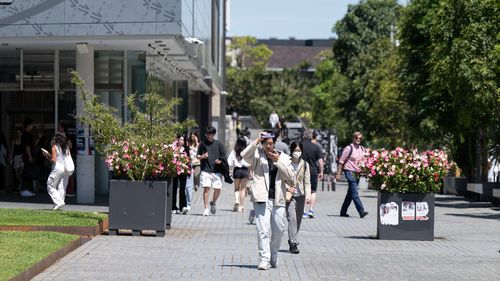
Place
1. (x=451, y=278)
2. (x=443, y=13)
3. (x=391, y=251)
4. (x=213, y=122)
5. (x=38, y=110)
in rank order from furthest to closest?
1. (x=213, y=122)
2. (x=443, y=13)
3. (x=38, y=110)
4. (x=391, y=251)
5. (x=451, y=278)

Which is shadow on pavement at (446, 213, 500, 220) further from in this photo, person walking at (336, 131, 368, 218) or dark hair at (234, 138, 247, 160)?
dark hair at (234, 138, 247, 160)

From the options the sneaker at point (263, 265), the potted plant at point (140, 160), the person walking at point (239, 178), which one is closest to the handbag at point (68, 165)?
the potted plant at point (140, 160)

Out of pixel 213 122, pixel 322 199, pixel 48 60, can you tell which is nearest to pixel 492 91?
pixel 322 199

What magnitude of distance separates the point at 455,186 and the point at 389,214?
2034 centimetres

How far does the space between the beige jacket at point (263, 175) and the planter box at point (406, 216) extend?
473 cm

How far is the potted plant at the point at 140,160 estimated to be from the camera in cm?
1767

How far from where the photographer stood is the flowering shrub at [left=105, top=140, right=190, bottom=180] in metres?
17.9

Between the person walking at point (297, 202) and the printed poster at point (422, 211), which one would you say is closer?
the person walking at point (297, 202)

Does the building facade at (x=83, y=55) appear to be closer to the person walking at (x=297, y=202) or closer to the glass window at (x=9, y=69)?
the glass window at (x=9, y=69)

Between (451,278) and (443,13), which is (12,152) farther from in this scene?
(451,278)

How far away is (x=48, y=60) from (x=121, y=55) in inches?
70.8

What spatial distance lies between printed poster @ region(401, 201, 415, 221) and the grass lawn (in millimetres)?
5598

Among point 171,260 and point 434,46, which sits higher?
point 434,46

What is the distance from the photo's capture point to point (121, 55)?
25.9 meters
